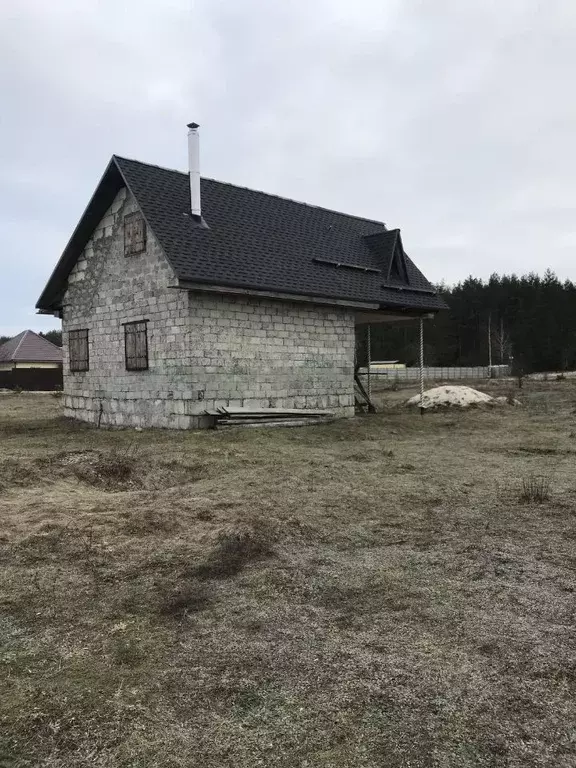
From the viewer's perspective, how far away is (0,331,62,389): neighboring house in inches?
1629

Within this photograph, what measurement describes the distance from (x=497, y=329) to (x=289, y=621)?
69413mm

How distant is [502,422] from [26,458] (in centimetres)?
1207

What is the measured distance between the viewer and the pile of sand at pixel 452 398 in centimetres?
2133

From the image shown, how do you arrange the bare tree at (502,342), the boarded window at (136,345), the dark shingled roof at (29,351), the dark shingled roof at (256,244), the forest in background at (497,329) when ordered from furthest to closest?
1. the bare tree at (502,342)
2. the forest in background at (497,329)
3. the dark shingled roof at (29,351)
4. the boarded window at (136,345)
5. the dark shingled roof at (256,244)

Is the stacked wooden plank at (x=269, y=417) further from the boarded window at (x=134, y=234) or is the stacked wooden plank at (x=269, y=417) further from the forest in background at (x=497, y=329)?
the forest in background at (x=497, y=329)

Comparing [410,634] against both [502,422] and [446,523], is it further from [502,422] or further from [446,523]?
[502,422]

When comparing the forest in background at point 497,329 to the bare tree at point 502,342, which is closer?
the forest in background at point 497,329

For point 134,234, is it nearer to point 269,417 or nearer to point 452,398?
point 269,417

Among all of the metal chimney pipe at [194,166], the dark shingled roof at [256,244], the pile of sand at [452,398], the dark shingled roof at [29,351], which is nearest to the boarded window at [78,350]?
the dark shingled roof at [256,244]

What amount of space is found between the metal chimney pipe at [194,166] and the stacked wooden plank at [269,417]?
17.1 feet

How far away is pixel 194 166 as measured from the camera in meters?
15.3

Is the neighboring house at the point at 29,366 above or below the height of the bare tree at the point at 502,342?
below

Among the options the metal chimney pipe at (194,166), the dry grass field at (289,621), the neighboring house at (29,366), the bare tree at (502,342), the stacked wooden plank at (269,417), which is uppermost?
the metal chimney pipe at (194,166)

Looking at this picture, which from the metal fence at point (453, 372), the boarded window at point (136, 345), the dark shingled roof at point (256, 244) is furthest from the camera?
the metal fence at point (453, 372)
